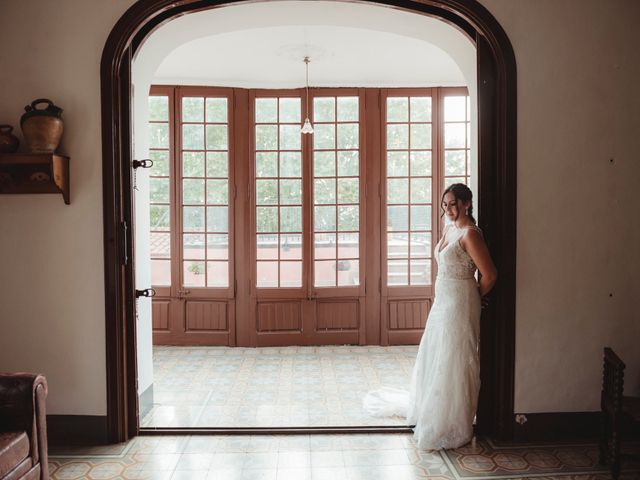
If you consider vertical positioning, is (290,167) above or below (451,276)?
above

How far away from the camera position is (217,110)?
20.3 ft

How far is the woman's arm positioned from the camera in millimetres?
3389

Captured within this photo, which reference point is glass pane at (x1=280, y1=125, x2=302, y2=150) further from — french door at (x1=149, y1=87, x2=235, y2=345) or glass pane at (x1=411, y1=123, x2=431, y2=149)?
glass pane at (x1=411, y1=123, x2=431, y2=149)

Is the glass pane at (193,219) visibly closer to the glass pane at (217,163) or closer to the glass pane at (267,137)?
the glass pane at (217,163)

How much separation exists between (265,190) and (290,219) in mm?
434

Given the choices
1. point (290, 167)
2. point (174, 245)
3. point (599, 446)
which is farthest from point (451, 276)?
point (174, 245)

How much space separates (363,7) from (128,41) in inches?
63.9

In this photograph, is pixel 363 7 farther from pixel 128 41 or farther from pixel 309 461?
pixel 309 461

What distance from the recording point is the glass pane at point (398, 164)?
6258 millimetres

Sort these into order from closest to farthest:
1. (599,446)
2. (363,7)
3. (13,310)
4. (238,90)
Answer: (599,446) < (13,310) < (363,7) < (238,90)

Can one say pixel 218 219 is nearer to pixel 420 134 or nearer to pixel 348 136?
pixel 348 136

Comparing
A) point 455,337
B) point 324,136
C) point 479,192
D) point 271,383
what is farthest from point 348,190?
point 455,337

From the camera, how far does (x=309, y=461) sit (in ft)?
10.6

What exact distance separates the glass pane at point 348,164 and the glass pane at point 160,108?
6.60 ft
